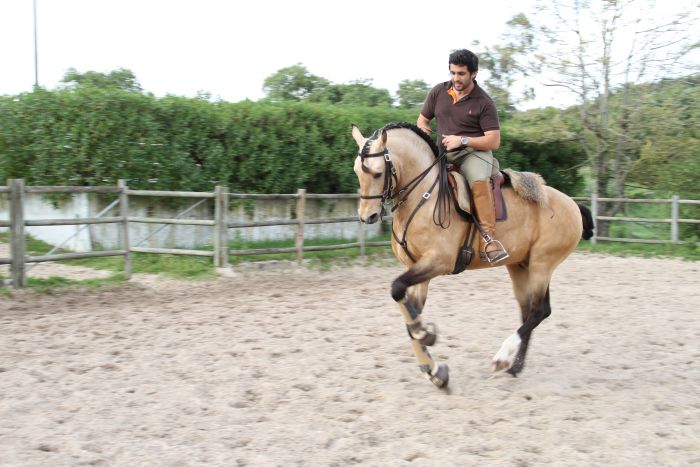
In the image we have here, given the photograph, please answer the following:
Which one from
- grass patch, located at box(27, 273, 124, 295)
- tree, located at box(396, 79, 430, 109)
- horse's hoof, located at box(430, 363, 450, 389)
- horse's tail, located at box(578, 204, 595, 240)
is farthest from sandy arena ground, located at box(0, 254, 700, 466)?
tree, located at box(396, 79, 430, 109)

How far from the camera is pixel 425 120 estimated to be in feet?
18.0

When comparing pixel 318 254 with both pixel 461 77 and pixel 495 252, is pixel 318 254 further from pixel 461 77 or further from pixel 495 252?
pixel 461 77

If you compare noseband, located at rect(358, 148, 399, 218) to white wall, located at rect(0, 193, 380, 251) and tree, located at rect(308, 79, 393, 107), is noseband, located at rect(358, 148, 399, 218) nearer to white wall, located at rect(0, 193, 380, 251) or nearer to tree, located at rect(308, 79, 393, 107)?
white wall, located at rect(0, 193, 380, 251)

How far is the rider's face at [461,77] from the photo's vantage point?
487 cm

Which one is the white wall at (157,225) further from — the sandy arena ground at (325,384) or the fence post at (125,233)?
the sandy arena ground at (325,384)

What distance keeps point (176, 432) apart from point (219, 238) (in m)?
6.14

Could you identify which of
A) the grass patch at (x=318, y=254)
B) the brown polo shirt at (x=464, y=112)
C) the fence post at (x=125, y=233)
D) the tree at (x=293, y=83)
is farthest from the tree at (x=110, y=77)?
the brown polo shirt at (x=464, y=112)

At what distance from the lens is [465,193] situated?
198 inches

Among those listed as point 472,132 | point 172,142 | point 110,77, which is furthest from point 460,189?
point 110,77

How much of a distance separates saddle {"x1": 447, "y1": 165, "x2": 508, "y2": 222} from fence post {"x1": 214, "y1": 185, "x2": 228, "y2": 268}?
5.39 meters

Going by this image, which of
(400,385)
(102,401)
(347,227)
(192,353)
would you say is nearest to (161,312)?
(192,353)

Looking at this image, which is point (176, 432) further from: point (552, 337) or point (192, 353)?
point (552, 337)

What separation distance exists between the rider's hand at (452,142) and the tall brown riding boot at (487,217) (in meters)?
0.34

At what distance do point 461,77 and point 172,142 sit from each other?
7201 millimetres
